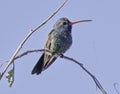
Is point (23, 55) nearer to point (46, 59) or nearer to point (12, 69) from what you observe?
point (12, 69)

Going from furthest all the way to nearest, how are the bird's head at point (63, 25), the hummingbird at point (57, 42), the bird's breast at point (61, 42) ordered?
the bird's head at point (63, 25)
the bird's breast at point (61, 42)
the hummingbird at point (57, 42)

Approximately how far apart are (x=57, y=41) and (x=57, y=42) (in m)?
0.04

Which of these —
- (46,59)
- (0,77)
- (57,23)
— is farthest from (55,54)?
(0,77)

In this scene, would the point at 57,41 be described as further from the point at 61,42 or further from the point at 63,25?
the point at 63,25

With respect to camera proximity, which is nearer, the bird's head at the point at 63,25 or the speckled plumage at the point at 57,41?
the speckled plumage at the point at 57,41

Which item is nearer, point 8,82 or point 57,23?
point 8,82

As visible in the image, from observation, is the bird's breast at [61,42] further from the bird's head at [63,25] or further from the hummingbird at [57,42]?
the bird's head at [63,25]

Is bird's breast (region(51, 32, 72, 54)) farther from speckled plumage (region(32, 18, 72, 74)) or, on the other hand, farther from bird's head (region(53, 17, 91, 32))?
bird's head (region(53, 17, 91, 32))

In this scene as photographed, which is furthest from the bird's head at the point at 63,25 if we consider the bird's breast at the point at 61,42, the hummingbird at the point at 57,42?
the bird's breast at the point at 61,42

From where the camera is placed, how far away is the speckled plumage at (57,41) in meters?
6.30

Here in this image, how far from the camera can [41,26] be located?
9.69 feet

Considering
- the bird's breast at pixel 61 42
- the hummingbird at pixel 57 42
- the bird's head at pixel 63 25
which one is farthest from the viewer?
the bird's head at pixel 63 25

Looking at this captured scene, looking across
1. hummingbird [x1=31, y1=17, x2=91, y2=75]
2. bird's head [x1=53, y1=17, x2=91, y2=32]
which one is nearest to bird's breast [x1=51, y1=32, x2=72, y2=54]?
hummingbird [x1=31, y1=17, x2=91, y2=75]

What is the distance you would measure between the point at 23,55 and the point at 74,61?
2.47 ft
